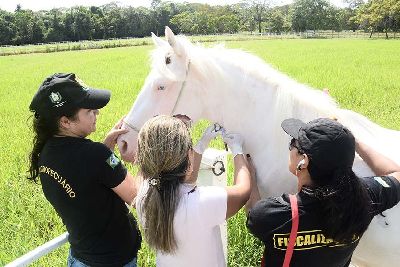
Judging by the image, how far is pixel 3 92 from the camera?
14.6m

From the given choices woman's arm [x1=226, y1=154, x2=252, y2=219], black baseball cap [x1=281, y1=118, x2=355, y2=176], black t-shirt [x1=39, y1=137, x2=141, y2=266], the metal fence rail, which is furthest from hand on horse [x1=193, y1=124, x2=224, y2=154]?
the metal fence rail

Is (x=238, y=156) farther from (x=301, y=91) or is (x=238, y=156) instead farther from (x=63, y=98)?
(x=63, y=98)

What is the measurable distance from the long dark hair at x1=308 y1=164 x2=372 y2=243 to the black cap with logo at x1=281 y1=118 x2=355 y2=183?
0.09ft

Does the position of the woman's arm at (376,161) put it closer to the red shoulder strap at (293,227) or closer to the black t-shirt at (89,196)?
the red shoulder strap at (293,227)

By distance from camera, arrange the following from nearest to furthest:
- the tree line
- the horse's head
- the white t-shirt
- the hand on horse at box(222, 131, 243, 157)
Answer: the white t-shirt → the hand on horse at box(222, 131, 243, 157) → the horse's head → the tree line

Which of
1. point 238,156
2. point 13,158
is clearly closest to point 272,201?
point 238,156

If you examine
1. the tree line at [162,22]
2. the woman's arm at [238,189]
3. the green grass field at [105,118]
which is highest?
the tree line at [162,22]

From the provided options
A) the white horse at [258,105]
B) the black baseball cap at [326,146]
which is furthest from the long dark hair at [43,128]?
the black baseball cap at [326,146]

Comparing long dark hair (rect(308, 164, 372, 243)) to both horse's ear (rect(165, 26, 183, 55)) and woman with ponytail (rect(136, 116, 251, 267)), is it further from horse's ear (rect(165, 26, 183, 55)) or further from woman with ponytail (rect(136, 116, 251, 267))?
horse's ear (rect(165, 26, 183, 55))

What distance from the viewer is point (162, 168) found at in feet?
5.35

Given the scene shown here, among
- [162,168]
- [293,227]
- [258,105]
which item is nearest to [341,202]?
[293,227]

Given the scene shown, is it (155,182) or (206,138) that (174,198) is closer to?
(155,182)

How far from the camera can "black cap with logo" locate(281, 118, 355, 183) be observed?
1.57 m

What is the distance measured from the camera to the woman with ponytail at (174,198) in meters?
1.62
